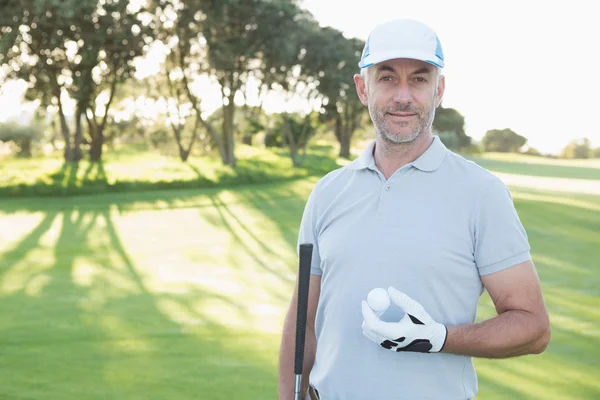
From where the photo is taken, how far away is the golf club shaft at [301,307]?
2682 millimetres

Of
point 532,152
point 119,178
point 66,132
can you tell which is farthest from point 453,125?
point 119,178

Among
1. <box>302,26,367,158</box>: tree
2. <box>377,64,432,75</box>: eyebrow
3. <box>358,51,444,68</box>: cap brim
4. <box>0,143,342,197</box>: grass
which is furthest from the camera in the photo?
<box>302,26,367,158</box>: tree

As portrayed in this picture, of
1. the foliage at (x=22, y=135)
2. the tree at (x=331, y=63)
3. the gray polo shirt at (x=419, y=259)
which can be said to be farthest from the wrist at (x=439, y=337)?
the foliage at (x=22, y=135)

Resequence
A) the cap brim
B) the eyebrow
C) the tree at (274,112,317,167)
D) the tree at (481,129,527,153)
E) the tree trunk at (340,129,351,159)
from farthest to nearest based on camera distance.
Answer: the tree at (481,129,527,153)
the tree trunk at (340,129,351,159)
the tree at (274,112,317,167)
the eyebrow
the cap brim

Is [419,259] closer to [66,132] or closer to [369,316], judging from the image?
[369,316]

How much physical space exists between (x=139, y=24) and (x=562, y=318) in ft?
Answer: 81.2

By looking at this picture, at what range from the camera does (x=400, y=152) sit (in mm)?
2787

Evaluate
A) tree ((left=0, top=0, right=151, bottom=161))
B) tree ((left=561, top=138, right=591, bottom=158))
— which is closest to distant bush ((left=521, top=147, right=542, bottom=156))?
tree ((left=561, top=138, right=591, bottom=158))

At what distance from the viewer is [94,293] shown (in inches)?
421

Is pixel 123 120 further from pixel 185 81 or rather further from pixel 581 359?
pixel 581 359

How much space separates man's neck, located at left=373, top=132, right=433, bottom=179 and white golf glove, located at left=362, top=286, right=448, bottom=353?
0.51m

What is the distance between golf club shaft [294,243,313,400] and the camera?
8.80 feet

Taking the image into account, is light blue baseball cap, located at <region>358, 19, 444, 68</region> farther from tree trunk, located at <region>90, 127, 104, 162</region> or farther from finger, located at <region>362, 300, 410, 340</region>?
tree trunk, located at <region>90, 127, 104, 162</region>

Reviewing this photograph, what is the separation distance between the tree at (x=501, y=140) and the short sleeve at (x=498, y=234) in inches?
3156
